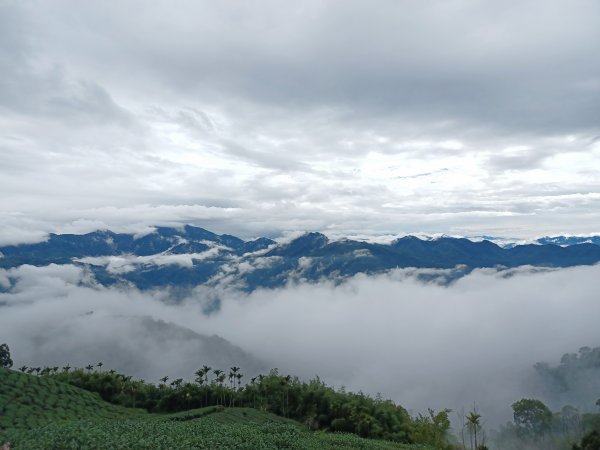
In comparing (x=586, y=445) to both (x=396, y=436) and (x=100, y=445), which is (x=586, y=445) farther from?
(x=100, y=445)

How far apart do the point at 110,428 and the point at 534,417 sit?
638 ft

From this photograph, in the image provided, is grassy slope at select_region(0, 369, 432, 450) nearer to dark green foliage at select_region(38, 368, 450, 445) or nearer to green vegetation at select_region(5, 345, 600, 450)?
green vegetation at select_region(5, 345, 600, 450)

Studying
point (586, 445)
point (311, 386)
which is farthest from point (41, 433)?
point (586, 445)

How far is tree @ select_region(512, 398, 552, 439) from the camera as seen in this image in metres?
187

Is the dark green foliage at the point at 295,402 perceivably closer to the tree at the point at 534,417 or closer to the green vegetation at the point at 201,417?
the green vegetation at the point at 201,417

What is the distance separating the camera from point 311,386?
339 feet

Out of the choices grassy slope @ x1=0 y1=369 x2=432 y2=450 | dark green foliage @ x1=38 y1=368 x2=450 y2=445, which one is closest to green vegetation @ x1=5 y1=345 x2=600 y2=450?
grassy slope @ x1=0 y1=369 x2=432 y2=450

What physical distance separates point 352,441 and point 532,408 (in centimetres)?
16460

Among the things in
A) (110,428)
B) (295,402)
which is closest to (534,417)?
(295,402)

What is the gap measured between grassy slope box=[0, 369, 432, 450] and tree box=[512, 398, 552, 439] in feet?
499

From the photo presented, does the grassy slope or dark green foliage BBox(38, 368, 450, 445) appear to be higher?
the grassy slope

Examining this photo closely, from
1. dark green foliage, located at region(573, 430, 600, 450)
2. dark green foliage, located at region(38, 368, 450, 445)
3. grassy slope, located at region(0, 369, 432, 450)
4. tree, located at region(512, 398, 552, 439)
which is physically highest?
grassy slope, located at region(0, 369, 432, 450)

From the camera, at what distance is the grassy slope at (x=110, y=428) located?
125 ft

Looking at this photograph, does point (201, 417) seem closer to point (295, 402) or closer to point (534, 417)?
Answer: point (295, 402)
